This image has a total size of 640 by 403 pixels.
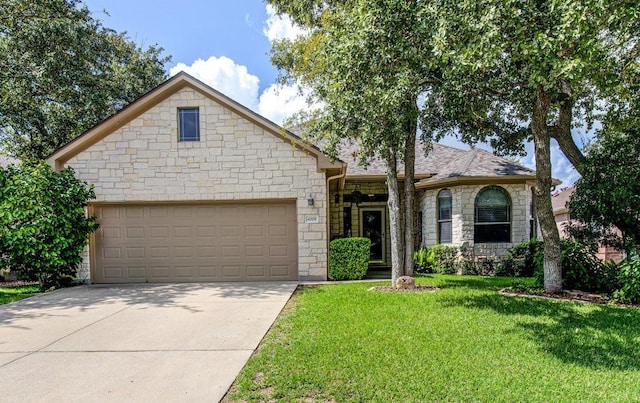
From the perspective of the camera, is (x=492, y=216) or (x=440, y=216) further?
(x=440, y=216)

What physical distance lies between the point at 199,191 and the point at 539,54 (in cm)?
830

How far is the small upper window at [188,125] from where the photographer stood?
1009cm

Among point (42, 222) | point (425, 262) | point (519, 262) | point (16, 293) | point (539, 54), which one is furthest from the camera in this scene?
point (425, 262)

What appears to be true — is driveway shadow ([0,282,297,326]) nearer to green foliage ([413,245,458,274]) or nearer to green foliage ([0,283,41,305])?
green foliage ([0,283,41,305])

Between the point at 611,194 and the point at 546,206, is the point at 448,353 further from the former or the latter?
the point at 611,194

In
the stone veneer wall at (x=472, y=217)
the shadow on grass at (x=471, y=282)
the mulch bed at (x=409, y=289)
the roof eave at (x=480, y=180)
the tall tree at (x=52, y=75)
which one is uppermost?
the tall tree at (x=52, y=75)

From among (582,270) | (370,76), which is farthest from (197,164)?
(582,270)

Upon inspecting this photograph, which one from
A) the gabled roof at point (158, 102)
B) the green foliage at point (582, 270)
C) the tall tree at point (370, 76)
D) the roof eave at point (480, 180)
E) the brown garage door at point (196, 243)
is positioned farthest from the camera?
the roof eave at point (480, 180)

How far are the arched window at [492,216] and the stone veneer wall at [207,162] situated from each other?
5.18 m

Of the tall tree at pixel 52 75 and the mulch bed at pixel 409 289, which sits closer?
the mulch bed at pixel 409 289

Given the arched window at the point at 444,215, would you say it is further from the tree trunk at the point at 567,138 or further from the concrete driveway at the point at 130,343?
the concrete driveway at the point at 130,343

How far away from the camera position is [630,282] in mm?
6836

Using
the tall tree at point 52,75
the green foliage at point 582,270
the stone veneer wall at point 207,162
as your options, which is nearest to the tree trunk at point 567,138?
the green foliage at point 582,270

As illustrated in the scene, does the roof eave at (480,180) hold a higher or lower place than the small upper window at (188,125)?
lower
